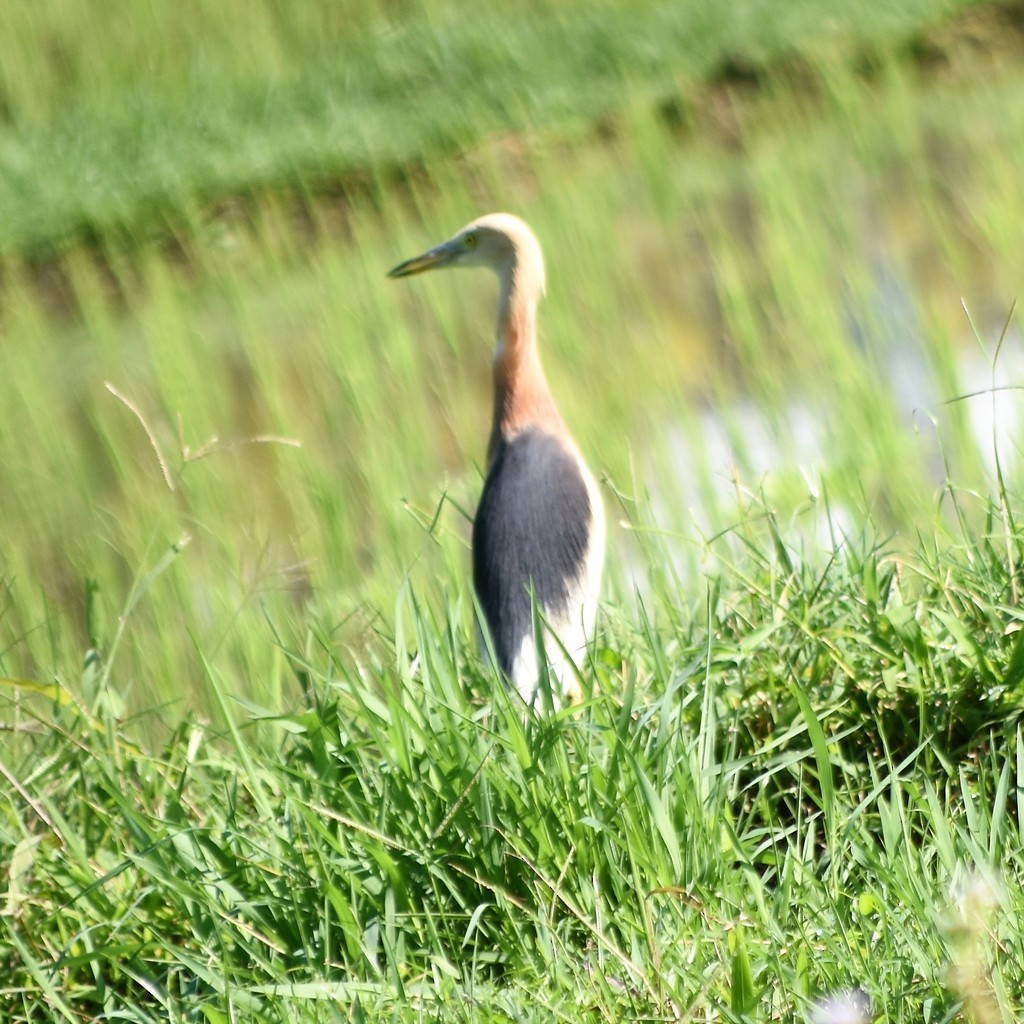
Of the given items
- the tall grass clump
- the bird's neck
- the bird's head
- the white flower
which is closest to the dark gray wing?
the bird's neck

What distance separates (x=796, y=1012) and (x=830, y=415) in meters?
2.47

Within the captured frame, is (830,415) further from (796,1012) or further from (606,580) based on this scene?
(796,1012)

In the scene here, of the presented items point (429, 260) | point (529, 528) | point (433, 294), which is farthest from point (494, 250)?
point (433, 294)

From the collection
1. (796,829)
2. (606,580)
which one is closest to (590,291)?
(606,580)

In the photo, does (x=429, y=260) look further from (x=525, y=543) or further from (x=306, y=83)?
(x=306, y=83)

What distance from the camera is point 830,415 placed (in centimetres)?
374

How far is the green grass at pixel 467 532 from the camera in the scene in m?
1.71

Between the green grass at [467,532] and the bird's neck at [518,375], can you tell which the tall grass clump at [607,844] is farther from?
the bird's neck at [518,375]

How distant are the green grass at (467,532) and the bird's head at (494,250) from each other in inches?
21.0

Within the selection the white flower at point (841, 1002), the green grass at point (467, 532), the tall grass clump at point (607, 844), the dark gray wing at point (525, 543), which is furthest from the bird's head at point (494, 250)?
the white flower at point (841, 1002)

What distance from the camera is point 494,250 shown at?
3744 millimetres

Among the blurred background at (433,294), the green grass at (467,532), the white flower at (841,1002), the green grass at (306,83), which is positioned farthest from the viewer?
the green grass at (306,83)

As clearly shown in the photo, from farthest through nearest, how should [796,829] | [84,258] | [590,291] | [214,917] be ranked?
1. [84,258]
2. [590,291]
3. [796,829]
4. [214,917]

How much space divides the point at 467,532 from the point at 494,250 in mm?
837
